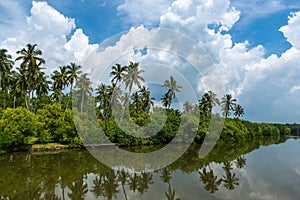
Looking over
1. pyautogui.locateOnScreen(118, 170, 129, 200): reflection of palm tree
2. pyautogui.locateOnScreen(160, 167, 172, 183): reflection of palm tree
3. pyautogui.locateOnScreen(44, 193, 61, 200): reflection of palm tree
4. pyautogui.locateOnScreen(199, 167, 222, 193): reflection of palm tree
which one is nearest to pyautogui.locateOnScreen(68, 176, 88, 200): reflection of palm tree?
pyautogui.locateOnScreen(44, 193, 61, 200): reflection of palm tree

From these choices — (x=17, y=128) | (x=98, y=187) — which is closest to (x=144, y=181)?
(x=98, y=187)

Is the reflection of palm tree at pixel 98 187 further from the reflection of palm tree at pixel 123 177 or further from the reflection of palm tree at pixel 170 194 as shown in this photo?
the reflection of palm tree at pixel 170 194

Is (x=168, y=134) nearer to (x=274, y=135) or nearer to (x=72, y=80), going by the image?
(x=72, y=80)

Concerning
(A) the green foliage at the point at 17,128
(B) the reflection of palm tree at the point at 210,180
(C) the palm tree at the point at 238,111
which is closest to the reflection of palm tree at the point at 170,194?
(B) the reflection of palm tree at the point at 210,180

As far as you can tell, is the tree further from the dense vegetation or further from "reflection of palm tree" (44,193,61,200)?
"reflection of palm tree" (44,193,61,200)

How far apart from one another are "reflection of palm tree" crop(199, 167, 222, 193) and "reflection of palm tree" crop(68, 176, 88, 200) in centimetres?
626

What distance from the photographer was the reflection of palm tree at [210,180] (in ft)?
46.2

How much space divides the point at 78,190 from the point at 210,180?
7.67 meters

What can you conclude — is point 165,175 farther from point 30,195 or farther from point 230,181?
point 30,195

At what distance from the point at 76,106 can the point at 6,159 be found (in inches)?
427

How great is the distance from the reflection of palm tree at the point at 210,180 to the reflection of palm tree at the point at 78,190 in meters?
6.26

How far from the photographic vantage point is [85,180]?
15.9m

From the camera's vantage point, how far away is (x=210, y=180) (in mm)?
16094

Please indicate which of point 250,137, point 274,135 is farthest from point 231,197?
point 274,135
